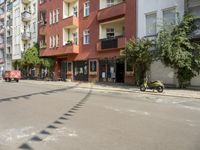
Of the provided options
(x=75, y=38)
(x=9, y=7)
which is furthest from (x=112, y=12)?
(x=9, y=7)

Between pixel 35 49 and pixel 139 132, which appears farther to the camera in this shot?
pixel 35 49

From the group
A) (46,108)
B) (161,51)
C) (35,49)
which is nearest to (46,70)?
(35,49)

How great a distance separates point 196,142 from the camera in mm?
7617

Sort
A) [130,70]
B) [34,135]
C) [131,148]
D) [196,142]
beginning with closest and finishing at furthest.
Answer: [131,148]
[196,142]
[34,135]
[130,70]

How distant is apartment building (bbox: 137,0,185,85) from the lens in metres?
26.1

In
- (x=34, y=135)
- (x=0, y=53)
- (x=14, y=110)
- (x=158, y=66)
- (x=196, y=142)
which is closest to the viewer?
(x=196, y=142)

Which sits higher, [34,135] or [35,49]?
[35,49]

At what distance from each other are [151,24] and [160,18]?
132 cm

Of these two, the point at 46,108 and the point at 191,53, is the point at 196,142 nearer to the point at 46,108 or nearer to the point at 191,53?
the point at 46,108

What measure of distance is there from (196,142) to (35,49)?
137 feet

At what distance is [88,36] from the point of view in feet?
122

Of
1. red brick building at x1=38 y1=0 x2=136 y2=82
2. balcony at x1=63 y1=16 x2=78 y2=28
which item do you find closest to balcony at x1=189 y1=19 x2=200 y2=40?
red brick building at x1=38 y1=0 x2=136 y2=82

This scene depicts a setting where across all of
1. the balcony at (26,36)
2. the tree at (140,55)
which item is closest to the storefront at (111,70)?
the tree at (140,55)

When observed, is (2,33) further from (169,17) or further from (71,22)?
(169,17)
